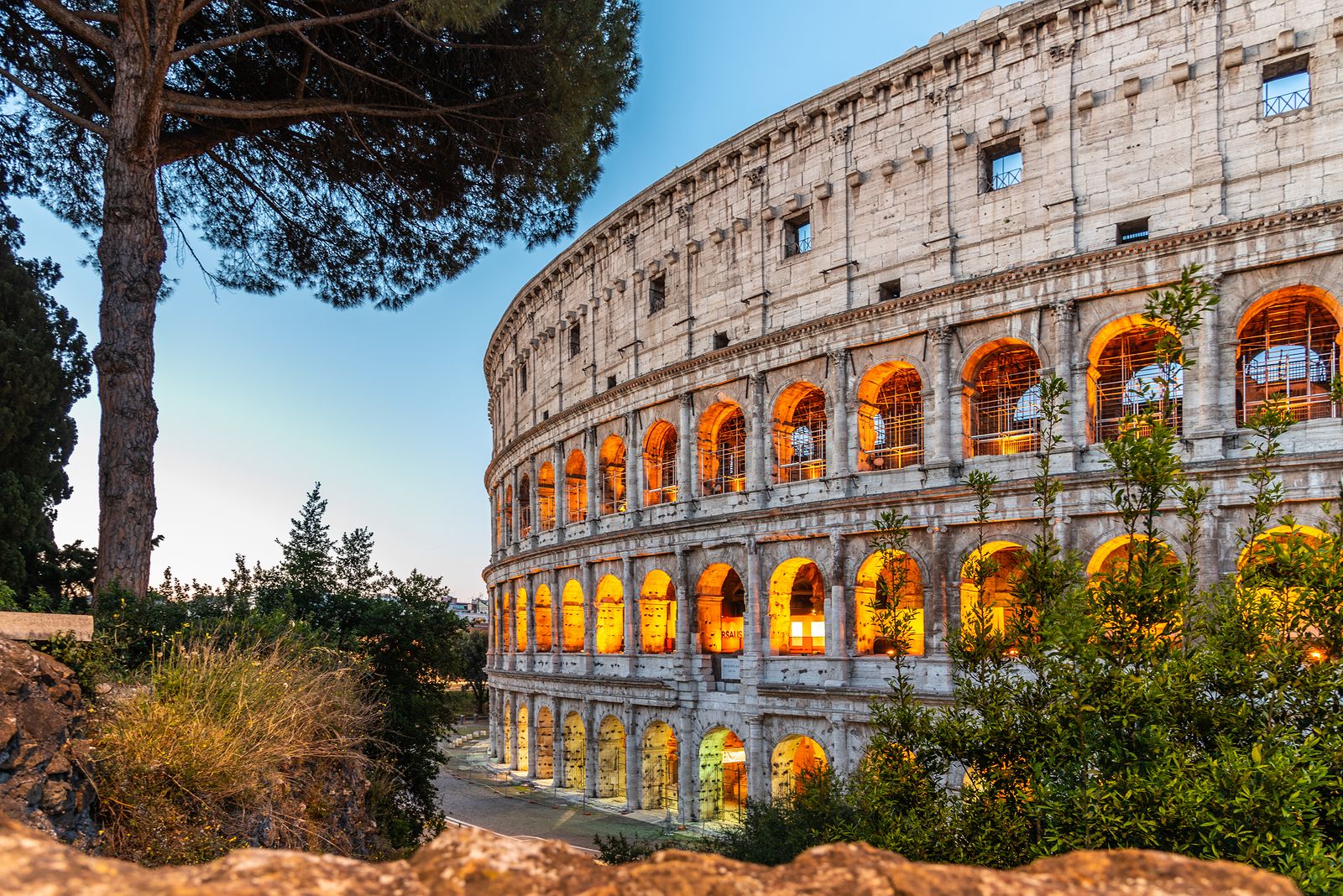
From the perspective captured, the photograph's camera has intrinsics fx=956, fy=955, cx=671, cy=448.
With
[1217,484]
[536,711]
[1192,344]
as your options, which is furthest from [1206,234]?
[536,711]

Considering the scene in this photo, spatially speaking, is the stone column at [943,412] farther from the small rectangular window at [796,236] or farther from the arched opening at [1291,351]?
the arched opening at [1291,351]

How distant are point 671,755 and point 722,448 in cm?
925

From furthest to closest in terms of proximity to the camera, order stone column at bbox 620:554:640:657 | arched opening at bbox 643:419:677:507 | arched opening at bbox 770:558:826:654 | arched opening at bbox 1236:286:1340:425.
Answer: arched opening at bbox 643:419:677:507, stone column at bbox 620:554:640:657, arched opening at bbox 770:558:826:654, arched opening at bbox 1236:286:1340:425

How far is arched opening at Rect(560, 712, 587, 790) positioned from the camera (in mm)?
31562

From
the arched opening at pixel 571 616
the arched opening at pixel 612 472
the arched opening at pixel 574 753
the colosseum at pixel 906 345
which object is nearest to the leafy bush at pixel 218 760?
the colosseum at pixel 906 345

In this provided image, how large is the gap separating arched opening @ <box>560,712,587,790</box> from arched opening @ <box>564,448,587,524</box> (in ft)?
22.8

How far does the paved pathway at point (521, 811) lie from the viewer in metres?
25.7

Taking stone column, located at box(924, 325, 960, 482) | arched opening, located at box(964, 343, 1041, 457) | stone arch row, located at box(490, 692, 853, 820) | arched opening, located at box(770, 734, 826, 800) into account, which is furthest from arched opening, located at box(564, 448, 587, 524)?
arched opening, located at box(964, 343, 1041, 457)

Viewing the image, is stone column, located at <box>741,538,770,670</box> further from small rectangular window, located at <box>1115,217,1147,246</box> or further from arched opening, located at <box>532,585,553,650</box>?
arched opening, located at <box>532,585,553,650</box>

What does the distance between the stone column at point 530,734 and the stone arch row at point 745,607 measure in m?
1.85

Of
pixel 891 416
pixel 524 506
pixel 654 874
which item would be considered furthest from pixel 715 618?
pixel 654 874

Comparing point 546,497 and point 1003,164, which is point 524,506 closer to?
point 546,497

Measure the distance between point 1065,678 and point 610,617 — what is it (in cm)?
2529

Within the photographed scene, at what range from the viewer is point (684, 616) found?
26688 millimetres
